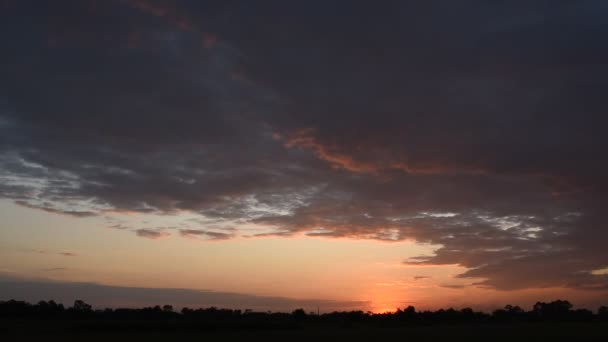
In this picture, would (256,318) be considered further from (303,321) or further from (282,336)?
(282,336)

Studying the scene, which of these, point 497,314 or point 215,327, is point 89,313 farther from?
point 497,314

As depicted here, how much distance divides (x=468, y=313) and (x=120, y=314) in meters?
97.9

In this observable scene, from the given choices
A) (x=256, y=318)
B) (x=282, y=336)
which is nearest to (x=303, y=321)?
(x=256, y=318)

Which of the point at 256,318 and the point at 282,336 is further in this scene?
the point at 256,318

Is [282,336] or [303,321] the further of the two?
[303,321]

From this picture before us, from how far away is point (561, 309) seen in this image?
18550 centimetres

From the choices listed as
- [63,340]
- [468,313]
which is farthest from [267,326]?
[468,313]

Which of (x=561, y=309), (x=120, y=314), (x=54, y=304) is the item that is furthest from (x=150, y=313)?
(x=561, y=309)

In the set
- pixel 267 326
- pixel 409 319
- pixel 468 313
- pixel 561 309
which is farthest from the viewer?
pixel 561 309

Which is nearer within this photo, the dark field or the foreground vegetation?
the dark field

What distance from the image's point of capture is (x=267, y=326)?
97.6m

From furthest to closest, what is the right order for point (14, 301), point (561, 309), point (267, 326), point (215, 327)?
1. point (561, 309)
2. point (14, 301)
3. point (267, 326)
4. point (215, 327)

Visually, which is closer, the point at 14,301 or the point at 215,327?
the point at 215,327

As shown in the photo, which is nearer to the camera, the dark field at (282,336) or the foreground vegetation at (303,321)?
the dark field at (282,336)
